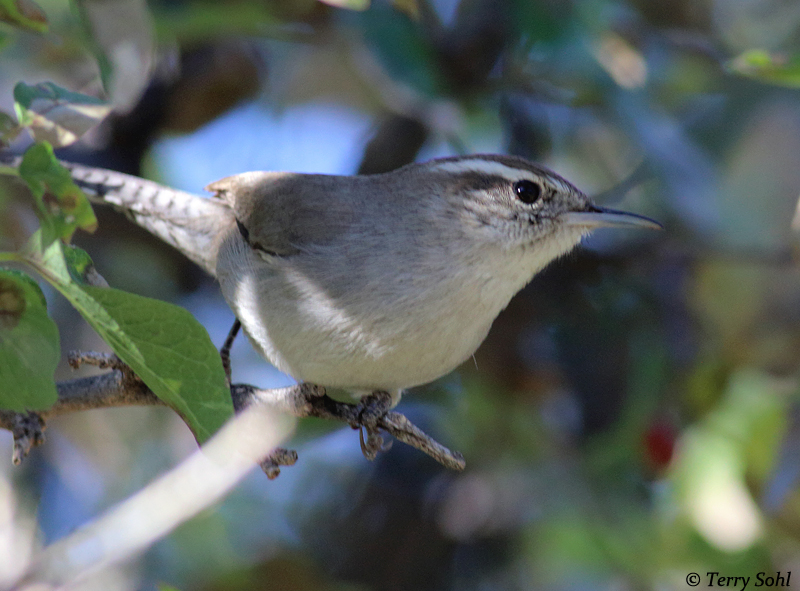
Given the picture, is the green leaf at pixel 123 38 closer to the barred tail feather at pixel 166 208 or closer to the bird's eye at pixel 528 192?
the barred tail feather at pixel 166 208

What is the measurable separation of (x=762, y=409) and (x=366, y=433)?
1776 mm

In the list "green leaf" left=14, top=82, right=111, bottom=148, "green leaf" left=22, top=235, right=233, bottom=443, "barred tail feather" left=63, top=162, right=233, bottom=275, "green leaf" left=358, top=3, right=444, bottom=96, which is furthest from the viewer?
"green leaf" left=358, top=3, right=444, bottom=96

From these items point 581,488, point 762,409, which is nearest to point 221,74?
point 581,488

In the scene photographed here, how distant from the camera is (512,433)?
4.21 m

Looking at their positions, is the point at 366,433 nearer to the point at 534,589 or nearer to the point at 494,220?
the point at 494,220

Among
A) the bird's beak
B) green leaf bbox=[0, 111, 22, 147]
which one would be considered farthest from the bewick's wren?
green leaf bbox=[0, 111, 22, 147]

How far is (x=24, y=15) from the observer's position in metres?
2.10

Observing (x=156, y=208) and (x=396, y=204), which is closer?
(x=396, y=204)

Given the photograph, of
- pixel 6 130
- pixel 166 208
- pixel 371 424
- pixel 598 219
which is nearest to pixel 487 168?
pixel 598 219

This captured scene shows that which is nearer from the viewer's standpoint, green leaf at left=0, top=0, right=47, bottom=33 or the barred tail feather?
green leaf at left=0, top=0, right=47, bottom=33

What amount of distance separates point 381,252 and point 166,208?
45.4 inches

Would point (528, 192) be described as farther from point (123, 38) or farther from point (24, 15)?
point (24, 15)

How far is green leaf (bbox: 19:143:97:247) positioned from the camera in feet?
5.51

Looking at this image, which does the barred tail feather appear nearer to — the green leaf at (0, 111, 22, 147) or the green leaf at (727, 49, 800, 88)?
the green leaf at (0, 111, 22, 147)
